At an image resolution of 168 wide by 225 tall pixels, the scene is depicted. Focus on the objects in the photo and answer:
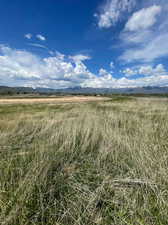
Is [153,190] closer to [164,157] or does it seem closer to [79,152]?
[164,157]

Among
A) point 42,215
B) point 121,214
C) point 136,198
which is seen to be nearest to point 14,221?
point 42,215

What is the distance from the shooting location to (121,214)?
5.57 ft

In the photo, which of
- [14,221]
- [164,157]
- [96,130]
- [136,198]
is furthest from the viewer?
[96,130]

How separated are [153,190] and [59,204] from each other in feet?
4.19

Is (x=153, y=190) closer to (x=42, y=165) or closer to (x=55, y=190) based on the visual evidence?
(x=55, y=190)

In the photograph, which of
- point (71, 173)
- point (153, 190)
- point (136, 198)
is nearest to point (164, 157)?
point (153, 190)

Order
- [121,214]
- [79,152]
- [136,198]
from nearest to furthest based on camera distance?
1. [121,214]
2. [136,198]
3. [79,152]

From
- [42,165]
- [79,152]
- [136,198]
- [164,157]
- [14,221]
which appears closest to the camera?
[14,221]

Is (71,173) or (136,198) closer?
(136,198)

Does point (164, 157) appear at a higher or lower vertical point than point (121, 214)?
higher

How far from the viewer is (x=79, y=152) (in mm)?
3455

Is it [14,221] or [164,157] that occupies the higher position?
[164,157]

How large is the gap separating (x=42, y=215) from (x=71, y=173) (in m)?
0.87

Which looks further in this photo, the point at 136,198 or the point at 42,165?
the point at 42,165
